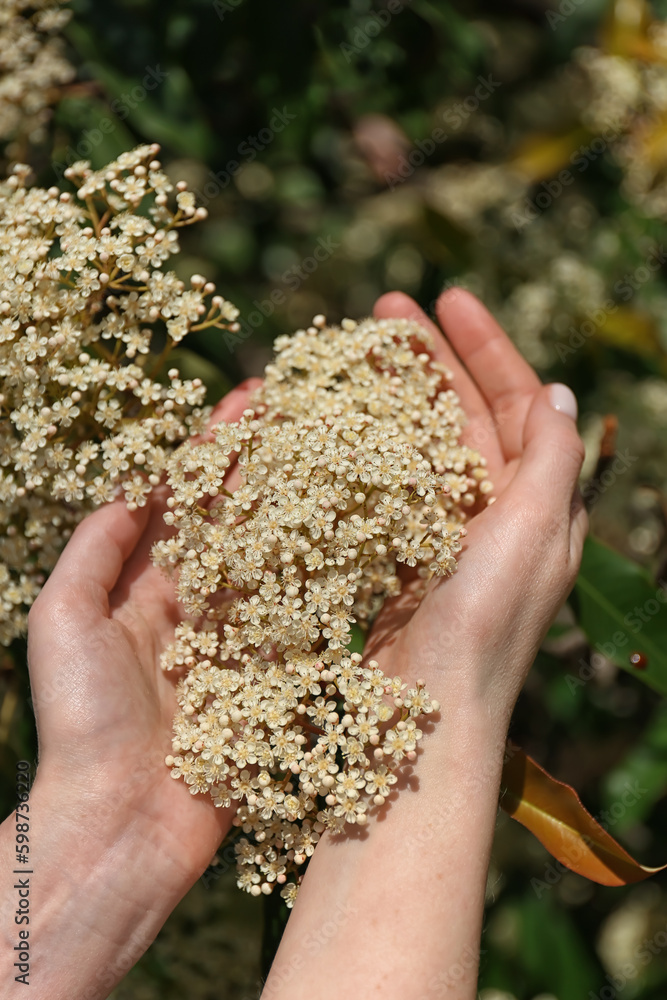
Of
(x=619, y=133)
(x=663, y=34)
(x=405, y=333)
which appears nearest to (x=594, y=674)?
(x=405, y=333)

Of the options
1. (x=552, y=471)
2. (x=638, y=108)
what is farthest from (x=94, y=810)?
(x=638, y=108)

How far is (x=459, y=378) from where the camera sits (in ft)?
7.43

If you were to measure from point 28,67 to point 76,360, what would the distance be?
1063 millimetres

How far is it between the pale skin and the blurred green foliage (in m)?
0.48

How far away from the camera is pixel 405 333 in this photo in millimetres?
2027

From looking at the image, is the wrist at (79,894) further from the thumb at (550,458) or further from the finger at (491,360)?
the finger at (491,360)

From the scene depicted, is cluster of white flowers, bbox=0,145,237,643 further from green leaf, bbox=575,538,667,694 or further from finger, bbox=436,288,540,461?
green leaf, bbox=575,538,667,694

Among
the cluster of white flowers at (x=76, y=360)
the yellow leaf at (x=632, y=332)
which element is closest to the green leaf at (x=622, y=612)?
the yellow leaf at (x=632, y=332)

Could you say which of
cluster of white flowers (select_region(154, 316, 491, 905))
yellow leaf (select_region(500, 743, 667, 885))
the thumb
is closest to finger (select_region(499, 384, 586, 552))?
the thumb

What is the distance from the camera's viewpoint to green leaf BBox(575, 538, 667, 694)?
205 centimetres

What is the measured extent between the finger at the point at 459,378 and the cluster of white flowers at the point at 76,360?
0.58m

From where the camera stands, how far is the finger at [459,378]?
2.20 m

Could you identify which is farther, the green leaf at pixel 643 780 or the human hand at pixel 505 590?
the green leaf at pixel 643 780

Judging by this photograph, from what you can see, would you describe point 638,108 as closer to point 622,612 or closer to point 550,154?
point 550,154
